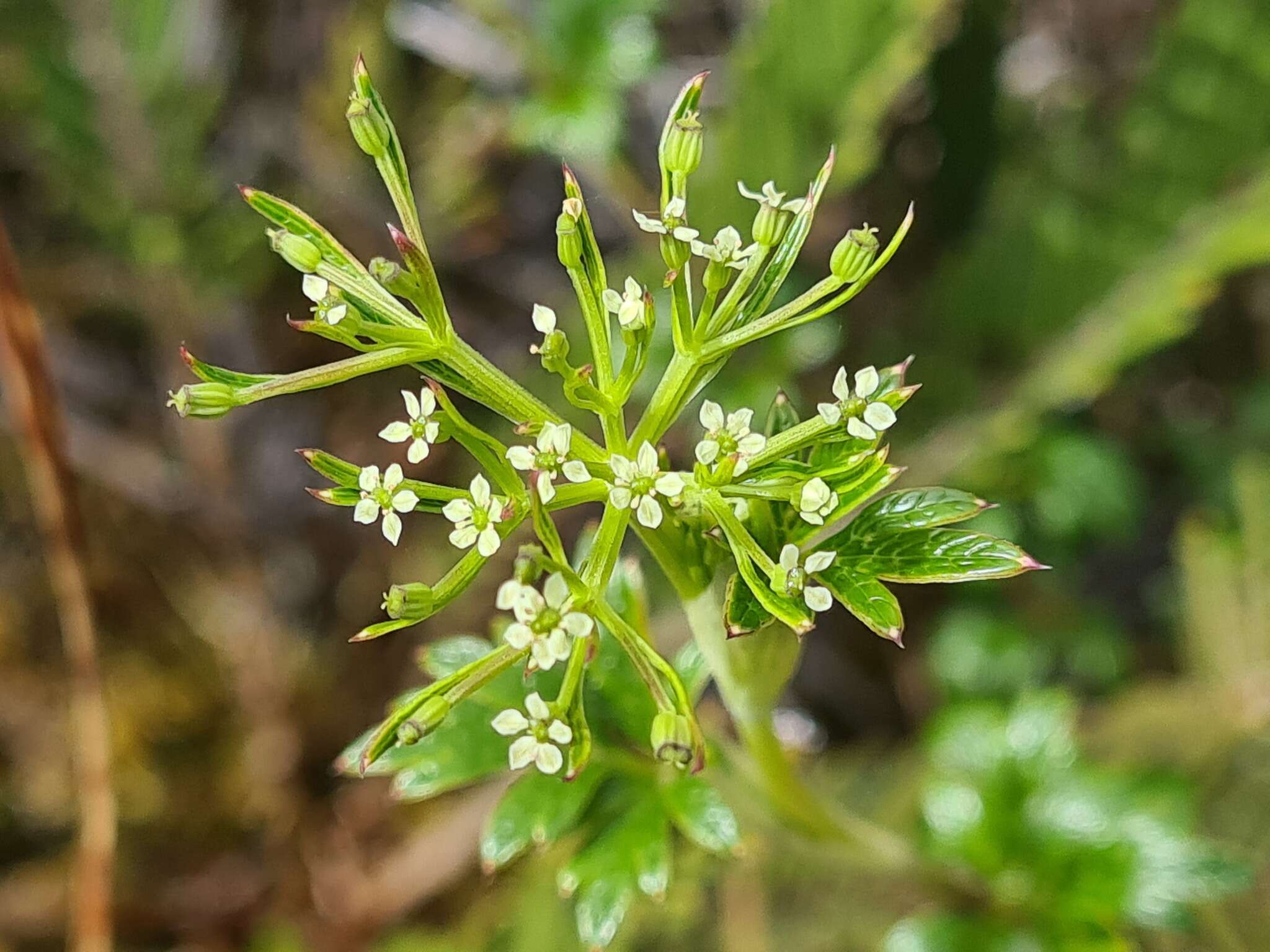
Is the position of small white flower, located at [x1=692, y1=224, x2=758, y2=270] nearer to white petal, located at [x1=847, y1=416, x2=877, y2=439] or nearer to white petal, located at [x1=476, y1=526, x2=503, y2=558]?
white petal, located at [x1=847, y1=416, x2=877, y2=439]

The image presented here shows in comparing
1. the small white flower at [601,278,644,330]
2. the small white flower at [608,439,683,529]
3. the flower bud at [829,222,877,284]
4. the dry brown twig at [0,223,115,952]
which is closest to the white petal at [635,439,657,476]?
the small white flower at [608,439,683,529]

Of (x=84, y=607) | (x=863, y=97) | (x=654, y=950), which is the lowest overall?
(x=654, y=950)

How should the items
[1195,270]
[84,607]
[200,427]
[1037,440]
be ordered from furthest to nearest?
[200,427], [1037,440], [1195,270], [84,607]

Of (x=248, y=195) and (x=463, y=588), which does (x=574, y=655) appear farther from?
(x=248, y=195)

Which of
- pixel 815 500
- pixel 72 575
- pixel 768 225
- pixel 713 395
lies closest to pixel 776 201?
pixel 768 225

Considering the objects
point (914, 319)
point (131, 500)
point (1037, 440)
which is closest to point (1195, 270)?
point (1037, 440)
